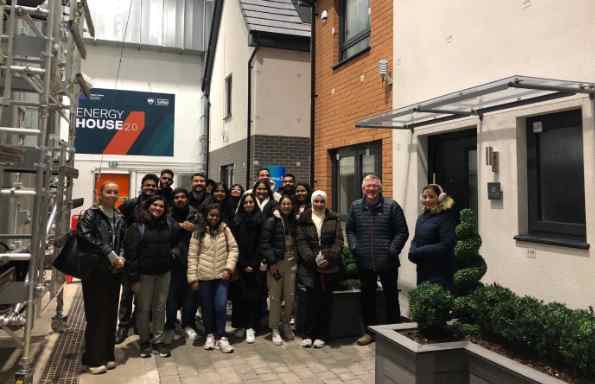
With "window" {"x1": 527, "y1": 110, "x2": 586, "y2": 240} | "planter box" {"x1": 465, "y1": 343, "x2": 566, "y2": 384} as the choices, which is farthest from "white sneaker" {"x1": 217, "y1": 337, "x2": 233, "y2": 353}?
"window" {"x1": 527, "y1": 110, "x2": 586, "y2": 240}

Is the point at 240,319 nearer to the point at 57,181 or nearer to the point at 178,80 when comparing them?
the point at 57,181

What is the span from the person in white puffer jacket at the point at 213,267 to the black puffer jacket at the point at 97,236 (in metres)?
0.83

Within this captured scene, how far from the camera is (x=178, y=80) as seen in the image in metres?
17.3

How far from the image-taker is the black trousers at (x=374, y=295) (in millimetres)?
5051

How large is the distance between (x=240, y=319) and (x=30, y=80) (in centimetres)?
324

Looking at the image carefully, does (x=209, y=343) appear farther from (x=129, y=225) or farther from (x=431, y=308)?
(x=431, y=308)

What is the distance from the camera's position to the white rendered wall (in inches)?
149

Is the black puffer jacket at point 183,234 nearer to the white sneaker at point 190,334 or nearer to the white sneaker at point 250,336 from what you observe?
the white sneaker at point 190,334

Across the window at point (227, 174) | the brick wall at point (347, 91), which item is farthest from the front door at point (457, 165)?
the window at point (227, 174)

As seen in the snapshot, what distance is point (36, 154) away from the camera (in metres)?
3.90

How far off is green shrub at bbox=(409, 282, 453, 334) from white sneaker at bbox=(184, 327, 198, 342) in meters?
2.60

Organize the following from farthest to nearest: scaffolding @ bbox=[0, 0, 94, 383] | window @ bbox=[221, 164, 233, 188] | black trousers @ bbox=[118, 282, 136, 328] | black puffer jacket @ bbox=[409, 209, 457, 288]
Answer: window @ bbox=[221, 164, 233, 188] → black trousers @ bbox=[118, 282, 136, 328] → black puffer jacket @ bbox=[409, 209, 457, 288] → scaffolding @ bbox=[0, 0, 94, 383]

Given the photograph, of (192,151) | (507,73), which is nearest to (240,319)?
(507,73)

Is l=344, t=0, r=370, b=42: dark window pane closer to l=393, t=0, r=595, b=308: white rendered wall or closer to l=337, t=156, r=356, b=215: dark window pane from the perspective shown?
l=393, t=0, r=595, b=308: white rendered wall
